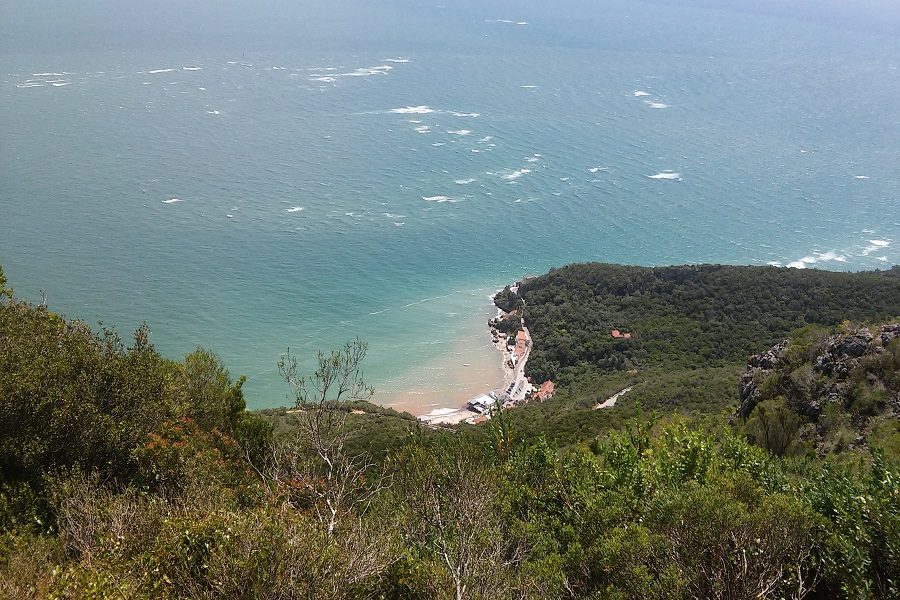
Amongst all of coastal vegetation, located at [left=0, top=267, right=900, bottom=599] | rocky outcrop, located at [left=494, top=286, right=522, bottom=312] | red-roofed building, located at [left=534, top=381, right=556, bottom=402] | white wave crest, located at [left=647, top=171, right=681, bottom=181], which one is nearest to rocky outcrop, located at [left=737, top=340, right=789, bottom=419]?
coastal vegetation, located at [left=0, top=267, right=900, bottom=599]

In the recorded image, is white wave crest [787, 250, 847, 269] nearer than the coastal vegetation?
No

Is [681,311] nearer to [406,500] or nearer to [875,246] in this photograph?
[875,246]

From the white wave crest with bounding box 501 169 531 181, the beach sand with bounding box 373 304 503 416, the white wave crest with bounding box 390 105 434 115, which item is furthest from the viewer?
the white wave crest with bounding box 390 105 434 115

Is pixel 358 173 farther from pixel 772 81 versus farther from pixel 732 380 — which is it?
pixel 772 81

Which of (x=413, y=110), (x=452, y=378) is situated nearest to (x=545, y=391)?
(x=452, y=378)

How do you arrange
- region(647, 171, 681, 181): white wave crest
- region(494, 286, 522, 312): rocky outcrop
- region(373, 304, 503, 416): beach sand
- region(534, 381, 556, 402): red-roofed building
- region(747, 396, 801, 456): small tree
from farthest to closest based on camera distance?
region(647, 171, 681, 181): white wave crest
region(494, 286, 522, 312): rocky outcrop
region(373, 304, 503, 416): beach sand
region(534, 381, 556, 402): red-roofed building
region(747, 396, 801, 456): small tree

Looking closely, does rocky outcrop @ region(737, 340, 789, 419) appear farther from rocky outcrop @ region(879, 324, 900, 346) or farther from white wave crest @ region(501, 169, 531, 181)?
white wave crest @ region(501, 169, 531, 181)
